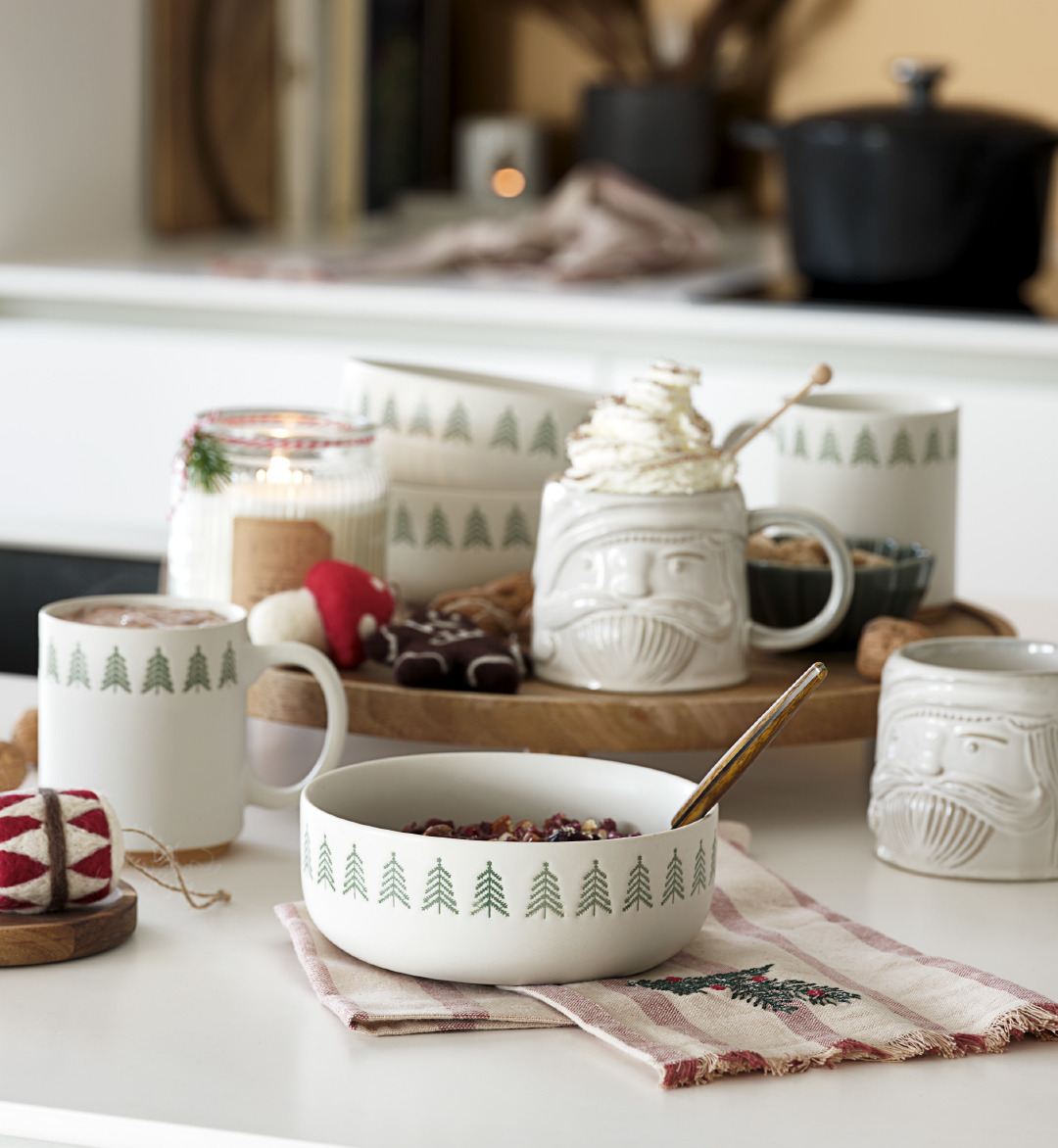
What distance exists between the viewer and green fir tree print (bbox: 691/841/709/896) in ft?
2.20

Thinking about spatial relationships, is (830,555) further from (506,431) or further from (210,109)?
(210,109)

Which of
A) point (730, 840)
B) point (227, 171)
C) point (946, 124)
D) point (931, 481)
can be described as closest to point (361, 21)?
point (227, 171)

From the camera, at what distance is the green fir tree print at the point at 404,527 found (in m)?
1.10

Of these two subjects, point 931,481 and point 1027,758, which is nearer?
point 1027,758

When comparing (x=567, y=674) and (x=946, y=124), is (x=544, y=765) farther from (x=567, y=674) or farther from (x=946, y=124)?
(x=946, y=124)

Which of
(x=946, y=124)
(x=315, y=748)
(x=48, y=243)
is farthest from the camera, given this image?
(x=48, y=243)

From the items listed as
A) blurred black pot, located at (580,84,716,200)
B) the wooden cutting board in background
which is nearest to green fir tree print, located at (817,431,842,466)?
the wooden cutting board in background

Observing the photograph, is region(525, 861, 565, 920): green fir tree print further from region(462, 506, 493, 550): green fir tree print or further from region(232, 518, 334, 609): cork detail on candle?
region(462, 506, 493, 550): green fir tree print

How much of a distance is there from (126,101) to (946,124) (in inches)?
52.1

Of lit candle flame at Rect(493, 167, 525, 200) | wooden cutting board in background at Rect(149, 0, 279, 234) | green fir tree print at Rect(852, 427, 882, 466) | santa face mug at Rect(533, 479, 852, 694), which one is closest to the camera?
santa face mug at Rect(533, 479, 852, 694)

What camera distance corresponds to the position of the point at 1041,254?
93.9 inches

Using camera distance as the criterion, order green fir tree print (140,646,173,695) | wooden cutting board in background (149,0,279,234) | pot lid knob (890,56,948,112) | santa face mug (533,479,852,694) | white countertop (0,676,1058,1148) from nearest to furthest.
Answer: white countertop (0,676,1058,1148) → green fir tree print (140,646,173,695) → santa face mug (533,479,852,694) → pot lid knob (890,56,948,112) → wooden cutting board in background (149,0,279,234)

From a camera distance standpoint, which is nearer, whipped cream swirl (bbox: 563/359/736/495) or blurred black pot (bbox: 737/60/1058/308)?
whipped cream swirl (bbox: 563/359/736/495)

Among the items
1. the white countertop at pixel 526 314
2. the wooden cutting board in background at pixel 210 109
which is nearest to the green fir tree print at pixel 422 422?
the white countertop at pixel 526 314
